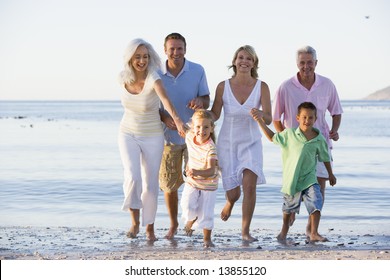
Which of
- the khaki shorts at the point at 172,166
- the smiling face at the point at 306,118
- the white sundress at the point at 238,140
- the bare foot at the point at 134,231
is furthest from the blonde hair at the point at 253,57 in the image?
the bare foot at the point at 134,231

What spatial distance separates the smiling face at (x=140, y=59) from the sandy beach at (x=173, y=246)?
1.62m

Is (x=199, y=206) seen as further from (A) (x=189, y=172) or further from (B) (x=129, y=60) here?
(B) (x=129, y=60)

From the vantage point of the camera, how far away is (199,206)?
6.67 m

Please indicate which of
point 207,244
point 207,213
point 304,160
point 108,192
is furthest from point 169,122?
point 108,192

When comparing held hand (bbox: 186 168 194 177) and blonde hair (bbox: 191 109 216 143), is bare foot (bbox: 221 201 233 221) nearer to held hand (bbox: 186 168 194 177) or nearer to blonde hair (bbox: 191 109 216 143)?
held hand (bbox: 186 168 194 177)

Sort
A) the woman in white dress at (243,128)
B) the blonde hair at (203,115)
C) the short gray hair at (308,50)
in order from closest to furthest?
the blonde hair at (203,115), the woman in white dress at (243,128), the short gray hair at (308,50)

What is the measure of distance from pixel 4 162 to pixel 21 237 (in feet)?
27.7

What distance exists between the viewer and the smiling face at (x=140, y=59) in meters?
6.75

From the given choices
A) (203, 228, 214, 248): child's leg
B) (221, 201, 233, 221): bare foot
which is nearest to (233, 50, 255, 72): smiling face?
(221, 201, 233, 221): bare foot

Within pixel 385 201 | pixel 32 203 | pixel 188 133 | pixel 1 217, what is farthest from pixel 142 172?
pixel 385 201

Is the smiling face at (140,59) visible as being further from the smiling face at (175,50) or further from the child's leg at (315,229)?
the child's leg at (315,229)

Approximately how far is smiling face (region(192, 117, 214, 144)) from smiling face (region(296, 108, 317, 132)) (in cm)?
85

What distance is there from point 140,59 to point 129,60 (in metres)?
0.11

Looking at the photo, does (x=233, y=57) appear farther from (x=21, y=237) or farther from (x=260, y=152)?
(x=21, y=237)
